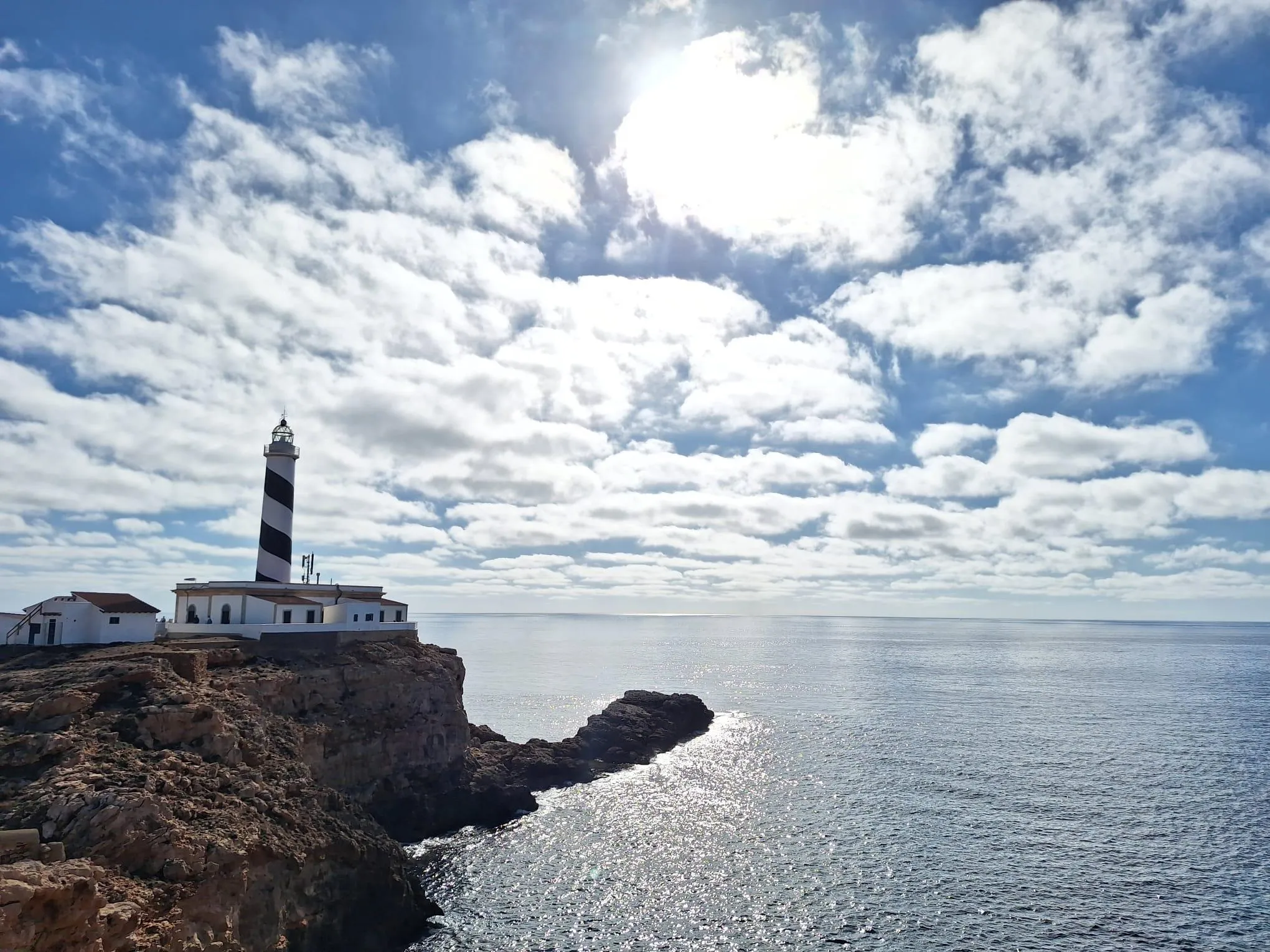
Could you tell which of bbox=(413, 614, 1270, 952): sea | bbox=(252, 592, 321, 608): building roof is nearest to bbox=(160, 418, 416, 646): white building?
bbox=(252, 592, 321, 608): building roof

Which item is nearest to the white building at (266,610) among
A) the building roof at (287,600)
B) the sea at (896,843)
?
the building roof at (287,600)

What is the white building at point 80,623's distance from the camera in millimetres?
42625

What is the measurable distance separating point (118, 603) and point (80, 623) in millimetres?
1987

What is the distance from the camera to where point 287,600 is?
165 feet

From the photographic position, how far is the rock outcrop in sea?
74.2 ft

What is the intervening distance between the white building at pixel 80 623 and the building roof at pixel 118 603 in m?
0.03

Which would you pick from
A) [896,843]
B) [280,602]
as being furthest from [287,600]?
[896,843]

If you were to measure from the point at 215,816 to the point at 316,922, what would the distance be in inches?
252

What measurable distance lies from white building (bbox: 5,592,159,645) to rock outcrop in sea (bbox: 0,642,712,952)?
2.86m

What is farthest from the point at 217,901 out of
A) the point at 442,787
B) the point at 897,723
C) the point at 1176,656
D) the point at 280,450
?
the point at 1176,656

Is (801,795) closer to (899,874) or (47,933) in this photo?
(899,874)

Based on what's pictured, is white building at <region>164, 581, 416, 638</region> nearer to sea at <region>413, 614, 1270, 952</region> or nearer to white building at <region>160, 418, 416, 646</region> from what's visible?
white building at <region>160, 418, 416, 646</region>

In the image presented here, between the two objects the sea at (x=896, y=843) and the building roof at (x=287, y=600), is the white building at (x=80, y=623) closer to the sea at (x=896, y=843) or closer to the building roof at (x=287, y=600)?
the building roof at (x=287, y=600)

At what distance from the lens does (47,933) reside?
19.8 meters
